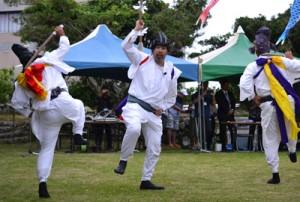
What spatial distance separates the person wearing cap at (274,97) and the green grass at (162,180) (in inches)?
22.1

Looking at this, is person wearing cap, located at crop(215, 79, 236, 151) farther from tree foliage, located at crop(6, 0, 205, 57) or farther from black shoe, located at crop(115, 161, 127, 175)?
black shoe, located at crop(115, 161, 127, 175)

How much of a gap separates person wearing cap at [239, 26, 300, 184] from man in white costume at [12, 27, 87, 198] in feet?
8.87

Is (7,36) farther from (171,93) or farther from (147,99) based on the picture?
(147,99)

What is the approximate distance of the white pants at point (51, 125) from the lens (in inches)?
263

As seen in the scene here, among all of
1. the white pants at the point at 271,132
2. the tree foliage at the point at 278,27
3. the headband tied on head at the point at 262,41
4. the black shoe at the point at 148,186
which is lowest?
the black shoe at the point at 148,186

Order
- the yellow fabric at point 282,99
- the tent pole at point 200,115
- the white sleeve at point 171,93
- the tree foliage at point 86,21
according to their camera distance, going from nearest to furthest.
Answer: the white sleeve at point 171,93
the yellow fabric at point 282,99
the tent pole at point 200,115
the tree foliage at point 86,21

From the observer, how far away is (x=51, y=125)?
22.3ft

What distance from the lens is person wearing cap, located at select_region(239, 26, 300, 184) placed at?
26.2ft

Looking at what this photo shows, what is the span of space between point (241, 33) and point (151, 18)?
688 cm

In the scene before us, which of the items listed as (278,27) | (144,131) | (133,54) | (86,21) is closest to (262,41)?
(133,54)

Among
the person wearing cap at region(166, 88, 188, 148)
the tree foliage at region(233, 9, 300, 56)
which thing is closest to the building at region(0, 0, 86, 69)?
the tree foliage at region(233, 9, 300, 56)

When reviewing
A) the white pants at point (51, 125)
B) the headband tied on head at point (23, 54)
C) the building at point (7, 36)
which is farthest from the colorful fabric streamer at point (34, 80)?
the building at point (7, 36)

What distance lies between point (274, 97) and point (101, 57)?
6661 mm

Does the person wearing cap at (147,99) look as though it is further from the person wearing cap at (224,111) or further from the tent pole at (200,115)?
the person wearing cap at (224,111)
